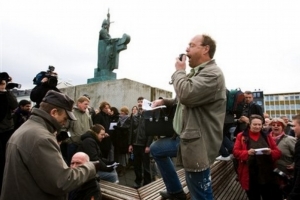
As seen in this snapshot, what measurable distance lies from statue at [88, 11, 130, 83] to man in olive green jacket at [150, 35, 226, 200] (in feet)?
26.5

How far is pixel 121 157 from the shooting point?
666 centimetres

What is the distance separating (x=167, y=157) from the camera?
2717 mm

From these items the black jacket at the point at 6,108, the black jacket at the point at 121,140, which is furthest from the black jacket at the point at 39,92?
the black jacket at the point at 121,140

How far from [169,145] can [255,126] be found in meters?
2.09

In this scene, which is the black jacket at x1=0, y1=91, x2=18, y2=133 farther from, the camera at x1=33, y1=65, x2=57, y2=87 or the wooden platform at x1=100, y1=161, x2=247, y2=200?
the wooden platform at x1=100, y1=161, x2=247, y2=200

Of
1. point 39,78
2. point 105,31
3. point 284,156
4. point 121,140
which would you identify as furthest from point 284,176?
point 105,31

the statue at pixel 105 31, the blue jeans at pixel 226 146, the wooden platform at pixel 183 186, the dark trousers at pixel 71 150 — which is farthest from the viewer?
the statue at pixel 105 31

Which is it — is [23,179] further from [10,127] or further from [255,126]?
Result: [255,126]

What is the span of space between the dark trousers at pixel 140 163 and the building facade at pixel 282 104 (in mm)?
88883

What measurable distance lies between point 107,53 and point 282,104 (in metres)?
92.5

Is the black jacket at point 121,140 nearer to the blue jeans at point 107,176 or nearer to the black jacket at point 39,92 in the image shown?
the blue jeans at point 107,176

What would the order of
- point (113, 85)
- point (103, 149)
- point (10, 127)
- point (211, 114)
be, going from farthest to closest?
1. point (113, 85)
2. point (103, 149)
3. point (10, 127)
4. point (211, 114)

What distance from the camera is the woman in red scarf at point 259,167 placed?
377 centimetres

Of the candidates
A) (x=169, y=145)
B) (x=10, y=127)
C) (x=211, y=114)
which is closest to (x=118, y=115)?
(x=10, y=127)
